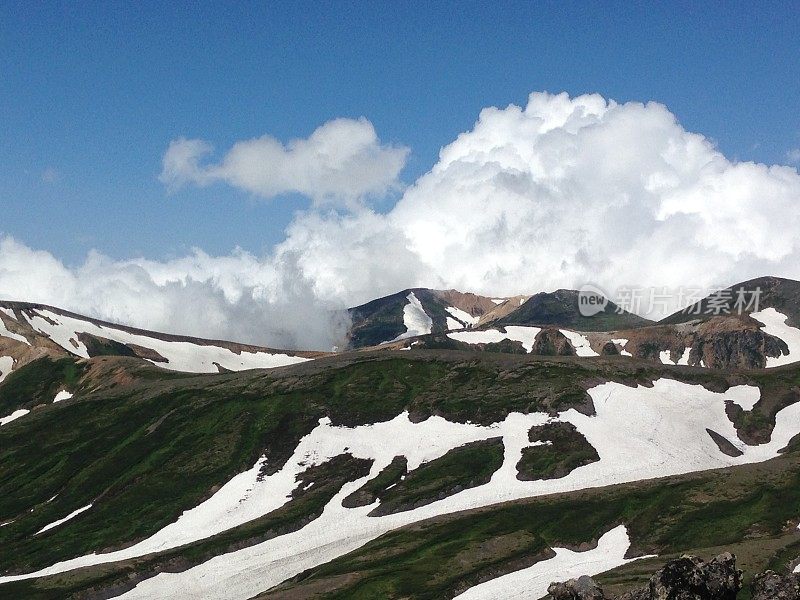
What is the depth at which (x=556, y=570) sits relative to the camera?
107438 millimetres

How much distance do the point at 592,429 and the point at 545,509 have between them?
140ft

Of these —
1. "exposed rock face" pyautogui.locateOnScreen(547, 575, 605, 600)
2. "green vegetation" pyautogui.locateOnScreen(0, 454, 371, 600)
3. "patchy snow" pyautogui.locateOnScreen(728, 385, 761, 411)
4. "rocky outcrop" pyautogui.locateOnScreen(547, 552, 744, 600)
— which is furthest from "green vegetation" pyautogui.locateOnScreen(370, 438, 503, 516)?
"rocky outcrop" pyautogui.locateOnScreen(547, 552, 744, 600)

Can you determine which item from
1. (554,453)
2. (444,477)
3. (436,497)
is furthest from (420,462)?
(554,453)

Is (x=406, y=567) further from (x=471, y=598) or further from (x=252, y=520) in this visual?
(x=252, y=520)

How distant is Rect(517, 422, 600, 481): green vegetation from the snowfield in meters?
1.65

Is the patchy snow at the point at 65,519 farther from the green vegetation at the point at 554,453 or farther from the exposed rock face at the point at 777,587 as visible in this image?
the exposed rock face at the point at 777,587

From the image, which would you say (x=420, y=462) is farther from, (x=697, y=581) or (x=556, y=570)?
(x=697, y=581)

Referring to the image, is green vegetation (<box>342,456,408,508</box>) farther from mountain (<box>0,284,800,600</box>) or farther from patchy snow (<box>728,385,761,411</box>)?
patchy snow (<box>728,385,761,411</box>)

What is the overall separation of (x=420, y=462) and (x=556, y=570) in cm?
6067

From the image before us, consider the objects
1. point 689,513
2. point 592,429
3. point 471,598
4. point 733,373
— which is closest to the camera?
point 471,598

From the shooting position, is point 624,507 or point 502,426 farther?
point 502,426

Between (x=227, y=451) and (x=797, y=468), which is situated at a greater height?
(x=227, y=451)

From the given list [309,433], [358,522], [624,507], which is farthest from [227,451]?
[624,507]

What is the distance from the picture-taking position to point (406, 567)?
112 metres
